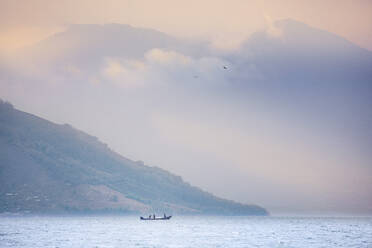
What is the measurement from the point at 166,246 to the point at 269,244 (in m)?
24.6

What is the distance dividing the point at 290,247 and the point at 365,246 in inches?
696

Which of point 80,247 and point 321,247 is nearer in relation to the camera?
point 80,247

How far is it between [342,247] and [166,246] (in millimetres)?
37204

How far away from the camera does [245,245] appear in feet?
439

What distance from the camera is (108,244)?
132000 millimetres

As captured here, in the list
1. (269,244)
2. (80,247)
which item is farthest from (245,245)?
(80,247)

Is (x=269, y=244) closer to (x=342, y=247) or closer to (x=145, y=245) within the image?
(x=342, y=247)

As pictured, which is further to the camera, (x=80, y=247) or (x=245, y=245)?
(x=245, y=245)

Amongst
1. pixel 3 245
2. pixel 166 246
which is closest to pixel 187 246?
pixel 166 246

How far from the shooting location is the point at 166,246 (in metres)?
127

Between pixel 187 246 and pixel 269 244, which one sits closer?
pixel 187 246

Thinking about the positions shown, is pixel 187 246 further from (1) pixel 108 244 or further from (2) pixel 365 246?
(2) pixel 365 246

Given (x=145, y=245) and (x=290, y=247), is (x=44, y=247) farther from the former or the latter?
(x=290, y=247)

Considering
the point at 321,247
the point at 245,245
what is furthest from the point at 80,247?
the point at 321,247
